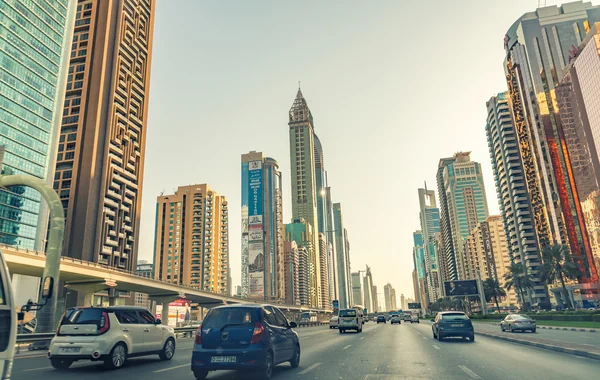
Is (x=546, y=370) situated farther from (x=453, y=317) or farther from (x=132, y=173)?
(x=132, y=173)

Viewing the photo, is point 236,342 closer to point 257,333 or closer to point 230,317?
point 257,333

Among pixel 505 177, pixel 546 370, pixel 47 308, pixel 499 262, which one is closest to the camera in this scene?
pixel 546 370

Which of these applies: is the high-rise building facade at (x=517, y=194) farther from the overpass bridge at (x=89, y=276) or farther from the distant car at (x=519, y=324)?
the distant car at (x=519, y=324)

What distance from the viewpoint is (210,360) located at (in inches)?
354

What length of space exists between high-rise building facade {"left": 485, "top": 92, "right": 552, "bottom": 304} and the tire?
12354cm

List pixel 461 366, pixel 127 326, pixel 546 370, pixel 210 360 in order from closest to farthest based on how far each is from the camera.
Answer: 1. pixel 210 360
2. pixel 546 370
3. pixel 461 366
4. pixel 127 326

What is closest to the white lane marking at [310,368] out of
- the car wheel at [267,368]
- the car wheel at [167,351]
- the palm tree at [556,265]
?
the car wheel at [267,368]

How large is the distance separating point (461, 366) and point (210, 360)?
21.9 feet

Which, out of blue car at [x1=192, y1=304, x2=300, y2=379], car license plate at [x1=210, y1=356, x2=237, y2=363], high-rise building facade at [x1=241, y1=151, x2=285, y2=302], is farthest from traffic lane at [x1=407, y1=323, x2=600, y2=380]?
high-rise building facade at [x1=241, y1=151, x2=285, y2=302]

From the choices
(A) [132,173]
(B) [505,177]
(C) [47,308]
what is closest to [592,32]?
(B) [505,177]

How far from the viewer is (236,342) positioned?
9133 mm

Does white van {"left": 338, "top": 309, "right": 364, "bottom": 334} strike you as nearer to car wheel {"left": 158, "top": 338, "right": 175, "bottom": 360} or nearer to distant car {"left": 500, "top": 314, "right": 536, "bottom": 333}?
distant car {"left": 500, "top": 314, "right": 536, "bottom": 333}

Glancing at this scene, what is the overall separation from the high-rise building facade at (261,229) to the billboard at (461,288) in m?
77.8

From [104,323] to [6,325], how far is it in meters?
6.92
